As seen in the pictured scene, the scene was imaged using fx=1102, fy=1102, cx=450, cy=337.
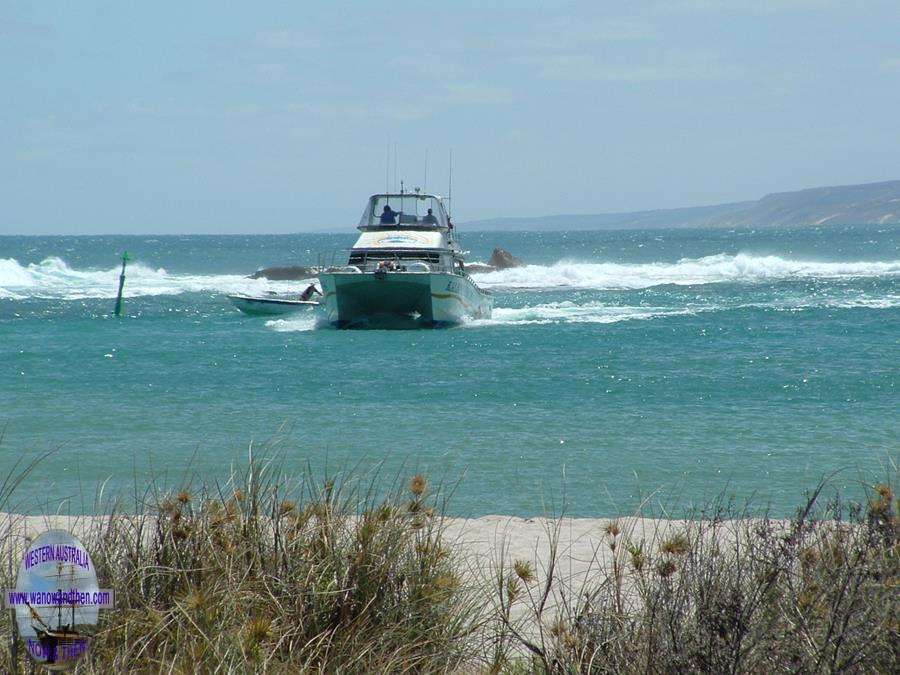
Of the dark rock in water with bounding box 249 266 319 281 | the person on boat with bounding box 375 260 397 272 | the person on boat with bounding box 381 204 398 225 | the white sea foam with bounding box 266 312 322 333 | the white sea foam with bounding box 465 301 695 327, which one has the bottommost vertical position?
the white sea foam with bounding box 465 301 695 327

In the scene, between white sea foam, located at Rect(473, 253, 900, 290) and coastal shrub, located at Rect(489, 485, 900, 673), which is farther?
white sea foam, located at Rect(473, 253, 900, 290)

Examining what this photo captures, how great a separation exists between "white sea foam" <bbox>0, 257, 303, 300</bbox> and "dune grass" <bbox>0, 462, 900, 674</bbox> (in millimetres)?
44532

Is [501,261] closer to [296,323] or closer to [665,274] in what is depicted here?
[665,274]

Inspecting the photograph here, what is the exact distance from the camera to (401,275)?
2684cm

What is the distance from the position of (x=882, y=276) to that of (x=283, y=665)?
198 ft

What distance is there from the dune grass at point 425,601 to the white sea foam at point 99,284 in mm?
44532

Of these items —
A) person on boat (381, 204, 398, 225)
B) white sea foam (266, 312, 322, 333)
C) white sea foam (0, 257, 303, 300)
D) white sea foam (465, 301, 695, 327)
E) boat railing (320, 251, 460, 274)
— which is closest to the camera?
boat railing (320, 251, 460, 274)

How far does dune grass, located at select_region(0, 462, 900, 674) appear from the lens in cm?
365

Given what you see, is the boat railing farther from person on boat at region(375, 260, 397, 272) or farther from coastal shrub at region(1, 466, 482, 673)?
coastal shrub at region(1, 466, 482, 673)

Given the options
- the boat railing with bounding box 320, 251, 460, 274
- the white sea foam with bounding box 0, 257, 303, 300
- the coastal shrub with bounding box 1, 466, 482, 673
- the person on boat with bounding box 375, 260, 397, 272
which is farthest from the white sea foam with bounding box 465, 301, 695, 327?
the coastal shrub with bounding box 1, 466, 482, 673

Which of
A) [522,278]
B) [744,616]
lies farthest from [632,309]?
[744,616]

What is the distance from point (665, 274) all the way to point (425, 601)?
6235 cm

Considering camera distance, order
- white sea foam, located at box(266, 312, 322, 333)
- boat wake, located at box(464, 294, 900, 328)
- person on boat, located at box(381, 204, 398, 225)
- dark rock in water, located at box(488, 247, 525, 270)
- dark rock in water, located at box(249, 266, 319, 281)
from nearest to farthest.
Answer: person on boat, located at box(381, 204, 398, 225) → white sea foam, located at box(266, 312, 322, 333) → boat wake, located at box(464, 294, 900, 328) → dark rock in water, located at box(249, 266, 319, 281) → dark rock in water, located at box(488, 247, 525, 270)

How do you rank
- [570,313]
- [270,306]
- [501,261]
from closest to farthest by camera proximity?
1. [270,306]
2. [570,313]
3. [501,261]
